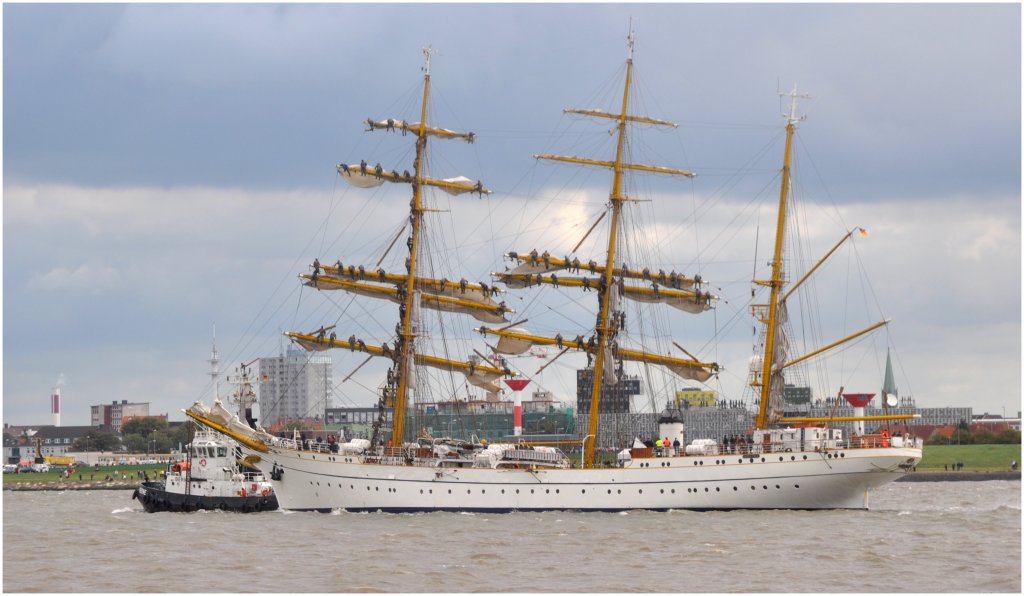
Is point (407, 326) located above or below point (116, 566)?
above

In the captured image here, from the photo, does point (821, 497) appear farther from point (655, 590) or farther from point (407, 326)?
point (655, 590)

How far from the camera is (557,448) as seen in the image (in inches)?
3204

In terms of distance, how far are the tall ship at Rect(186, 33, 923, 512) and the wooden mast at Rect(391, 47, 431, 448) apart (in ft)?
0.25

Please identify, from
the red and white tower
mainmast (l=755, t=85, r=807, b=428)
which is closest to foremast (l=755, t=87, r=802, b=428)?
mainmast (l=755, t=85, r=807, b=428)

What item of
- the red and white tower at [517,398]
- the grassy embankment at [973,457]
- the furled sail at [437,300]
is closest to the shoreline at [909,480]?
the grassy embankment at [973,457]

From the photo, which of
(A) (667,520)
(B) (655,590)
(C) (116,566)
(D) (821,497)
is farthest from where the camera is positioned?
(D) (821,497)

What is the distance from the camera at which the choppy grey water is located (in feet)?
161

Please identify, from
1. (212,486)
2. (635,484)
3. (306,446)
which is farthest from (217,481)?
(635,484)

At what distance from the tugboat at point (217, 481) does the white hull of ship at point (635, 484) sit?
6297 mm

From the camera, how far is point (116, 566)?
54812 mm

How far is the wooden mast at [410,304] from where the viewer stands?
274 ft

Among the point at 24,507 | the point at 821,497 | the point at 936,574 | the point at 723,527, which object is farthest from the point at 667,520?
the point at 24,507

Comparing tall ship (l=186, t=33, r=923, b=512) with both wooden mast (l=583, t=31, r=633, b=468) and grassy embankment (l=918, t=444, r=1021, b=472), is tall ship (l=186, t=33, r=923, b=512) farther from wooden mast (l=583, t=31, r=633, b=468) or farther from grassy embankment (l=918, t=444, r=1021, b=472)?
grassy embankment (l=918, t=444, r=1021, b=472)

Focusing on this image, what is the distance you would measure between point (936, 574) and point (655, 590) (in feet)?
34.0
